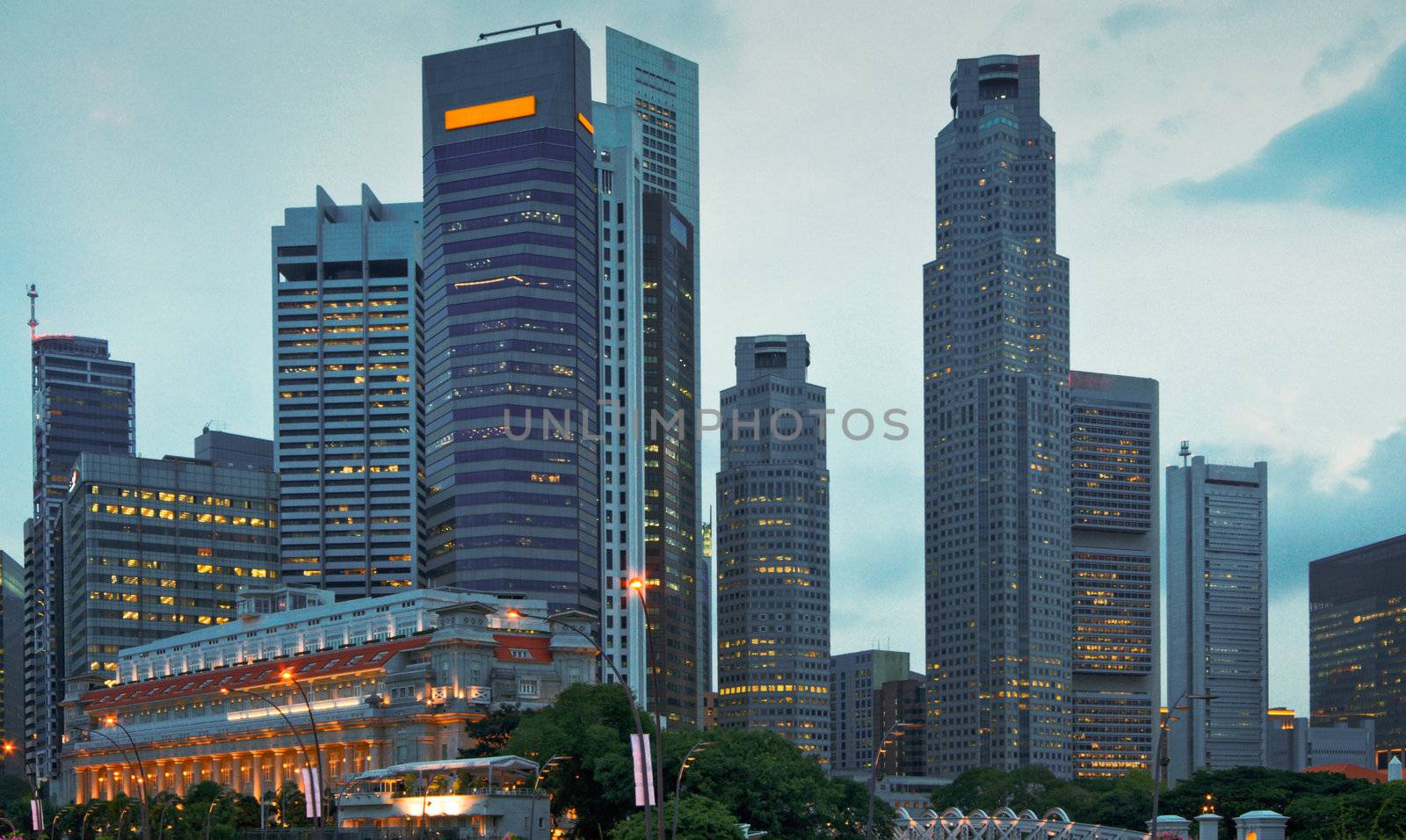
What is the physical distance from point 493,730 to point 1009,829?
159ft

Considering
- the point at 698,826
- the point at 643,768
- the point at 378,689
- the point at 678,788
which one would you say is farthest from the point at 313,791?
the point at 378,689

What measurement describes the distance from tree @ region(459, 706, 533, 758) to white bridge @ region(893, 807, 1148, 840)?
36.6 m

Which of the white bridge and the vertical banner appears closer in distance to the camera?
the vertical banner

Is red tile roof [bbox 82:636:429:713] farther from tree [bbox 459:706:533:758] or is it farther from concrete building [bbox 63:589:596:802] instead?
tree [bbox 459:706:533:758]

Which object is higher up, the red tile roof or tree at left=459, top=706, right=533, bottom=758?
the red tile roof

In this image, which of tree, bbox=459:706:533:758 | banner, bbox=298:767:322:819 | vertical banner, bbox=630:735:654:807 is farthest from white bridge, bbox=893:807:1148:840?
vertical banner, bbox=630:735:654:807

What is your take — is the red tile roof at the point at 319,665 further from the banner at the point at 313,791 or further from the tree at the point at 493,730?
the banner at the point at 313,791

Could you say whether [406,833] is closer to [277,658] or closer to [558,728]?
[558,728]

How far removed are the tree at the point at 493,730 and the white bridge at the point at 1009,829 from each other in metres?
36.6

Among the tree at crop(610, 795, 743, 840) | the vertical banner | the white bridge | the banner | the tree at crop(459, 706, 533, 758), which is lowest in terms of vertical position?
the white bridge

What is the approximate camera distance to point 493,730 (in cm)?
15538

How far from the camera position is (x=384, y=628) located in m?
186

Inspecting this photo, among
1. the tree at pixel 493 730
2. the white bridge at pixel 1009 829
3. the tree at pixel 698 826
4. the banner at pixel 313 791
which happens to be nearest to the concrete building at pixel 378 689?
the tree at pixel 493 730

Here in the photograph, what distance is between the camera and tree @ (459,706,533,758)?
155 metres
